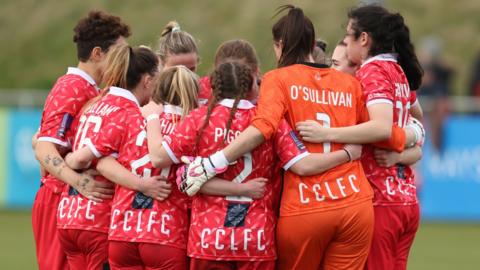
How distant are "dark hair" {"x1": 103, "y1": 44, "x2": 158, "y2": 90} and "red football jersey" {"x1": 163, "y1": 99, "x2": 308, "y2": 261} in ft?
2.23

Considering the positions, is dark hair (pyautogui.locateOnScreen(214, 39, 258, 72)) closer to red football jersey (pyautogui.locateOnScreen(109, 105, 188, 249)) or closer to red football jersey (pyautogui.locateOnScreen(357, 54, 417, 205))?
red football jersey (pyautogui.locateOnScreen(109, 105, 188, 249))

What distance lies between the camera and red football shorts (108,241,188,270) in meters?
6.25

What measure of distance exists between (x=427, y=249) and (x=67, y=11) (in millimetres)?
13467

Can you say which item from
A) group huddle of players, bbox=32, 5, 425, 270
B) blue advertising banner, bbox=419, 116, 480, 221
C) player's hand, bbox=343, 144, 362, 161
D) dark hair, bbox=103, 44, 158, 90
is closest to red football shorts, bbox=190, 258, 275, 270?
group huddle of players, bbox=32, 5, 425, 270

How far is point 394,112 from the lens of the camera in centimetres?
656

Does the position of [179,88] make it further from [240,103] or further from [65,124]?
[65,124]

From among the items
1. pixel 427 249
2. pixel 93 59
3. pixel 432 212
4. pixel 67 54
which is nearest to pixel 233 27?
pixel 67 54

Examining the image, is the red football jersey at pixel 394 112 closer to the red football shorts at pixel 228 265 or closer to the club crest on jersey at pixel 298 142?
the club crest on jersey at pixel 298 142

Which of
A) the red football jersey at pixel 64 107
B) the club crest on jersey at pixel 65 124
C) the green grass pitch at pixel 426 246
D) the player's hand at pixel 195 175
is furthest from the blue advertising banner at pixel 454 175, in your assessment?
the player's hand at pixel 195 175

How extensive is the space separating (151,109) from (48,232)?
4.57 ft

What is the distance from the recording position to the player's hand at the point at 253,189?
607 centimetres

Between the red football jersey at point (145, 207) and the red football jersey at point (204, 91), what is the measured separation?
214 millimetres

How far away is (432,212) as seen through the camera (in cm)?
1599

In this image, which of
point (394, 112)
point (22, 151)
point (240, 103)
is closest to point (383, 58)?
point (394, 112)
